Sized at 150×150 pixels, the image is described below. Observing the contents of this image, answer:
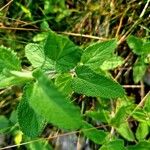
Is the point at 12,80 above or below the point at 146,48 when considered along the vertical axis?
above

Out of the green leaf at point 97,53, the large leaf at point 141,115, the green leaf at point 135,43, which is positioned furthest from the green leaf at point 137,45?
the green leaf at point 97,53

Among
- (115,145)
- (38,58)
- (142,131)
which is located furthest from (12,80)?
(142,131)

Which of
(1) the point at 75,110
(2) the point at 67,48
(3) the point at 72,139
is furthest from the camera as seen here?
(3) the point at 72,139

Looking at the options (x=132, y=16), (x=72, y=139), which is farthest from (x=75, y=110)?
(x=132, y=16)

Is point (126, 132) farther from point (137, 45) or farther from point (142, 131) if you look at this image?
point (137, 45)

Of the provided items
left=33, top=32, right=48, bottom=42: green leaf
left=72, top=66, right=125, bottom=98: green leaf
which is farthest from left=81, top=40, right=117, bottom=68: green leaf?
left=33, top=32, right=48, bottom=42: green leaf

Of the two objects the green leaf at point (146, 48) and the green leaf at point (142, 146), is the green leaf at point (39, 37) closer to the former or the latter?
the green leaf at point (146, 48)

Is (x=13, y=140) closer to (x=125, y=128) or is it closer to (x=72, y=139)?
(x=72, y=139)
